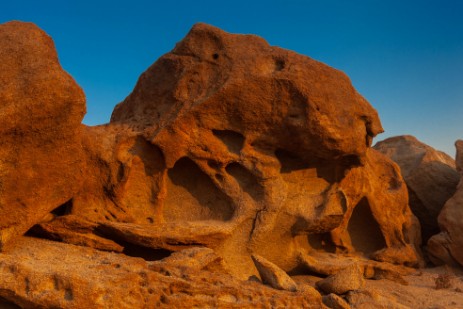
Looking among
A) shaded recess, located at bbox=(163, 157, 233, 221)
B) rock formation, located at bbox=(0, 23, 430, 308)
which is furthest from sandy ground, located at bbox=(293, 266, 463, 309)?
shaded recess, located at bbox=(163, 157, 233, 221)

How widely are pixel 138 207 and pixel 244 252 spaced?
5.23 feet

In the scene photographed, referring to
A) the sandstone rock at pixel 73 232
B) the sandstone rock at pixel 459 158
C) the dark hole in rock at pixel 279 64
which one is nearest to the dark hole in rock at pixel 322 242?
the dark hole in rock at pixel 279 64

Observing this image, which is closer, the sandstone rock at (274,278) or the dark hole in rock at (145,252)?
the sandstone rock at (274,278)

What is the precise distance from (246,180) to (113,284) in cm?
305

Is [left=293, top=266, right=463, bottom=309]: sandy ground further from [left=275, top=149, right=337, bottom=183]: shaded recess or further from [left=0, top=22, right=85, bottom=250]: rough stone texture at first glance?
[left=0, top=22, right=85, bottom=250]: rough stone texture

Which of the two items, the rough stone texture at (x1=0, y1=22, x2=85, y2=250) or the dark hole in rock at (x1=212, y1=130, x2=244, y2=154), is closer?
the rough stone texture at (x1=0, y1=22, x2=85, y2=250)

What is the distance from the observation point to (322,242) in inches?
292

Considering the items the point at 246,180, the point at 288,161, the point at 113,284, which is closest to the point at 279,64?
the point at 288,161

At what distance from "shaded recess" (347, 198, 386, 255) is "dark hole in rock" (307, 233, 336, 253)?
0.65m

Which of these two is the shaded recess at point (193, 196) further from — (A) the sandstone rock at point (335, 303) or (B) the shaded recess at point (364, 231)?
(B) the shaded recess at point (364, 231)

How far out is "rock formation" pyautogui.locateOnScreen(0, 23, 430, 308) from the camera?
4.20 m

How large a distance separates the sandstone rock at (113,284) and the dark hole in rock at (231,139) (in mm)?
1985

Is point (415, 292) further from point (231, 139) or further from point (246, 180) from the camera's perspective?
point (231, 139)

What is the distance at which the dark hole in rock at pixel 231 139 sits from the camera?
6277 mm
